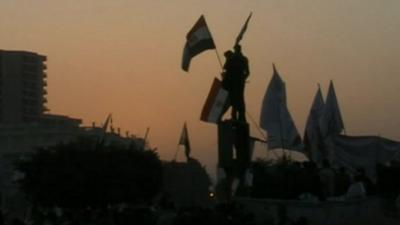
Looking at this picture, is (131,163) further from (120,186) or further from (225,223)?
(225,223)

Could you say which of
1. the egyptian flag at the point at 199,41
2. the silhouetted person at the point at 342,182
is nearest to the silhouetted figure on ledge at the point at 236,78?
the egyptian flag at the point at 199,41

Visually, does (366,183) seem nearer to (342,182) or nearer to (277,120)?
(342,182)

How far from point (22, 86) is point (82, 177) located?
13361 cm

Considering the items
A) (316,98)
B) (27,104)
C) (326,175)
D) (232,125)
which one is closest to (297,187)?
(326,175)

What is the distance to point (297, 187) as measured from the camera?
84.7 feet

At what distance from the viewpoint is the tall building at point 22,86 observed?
516ft

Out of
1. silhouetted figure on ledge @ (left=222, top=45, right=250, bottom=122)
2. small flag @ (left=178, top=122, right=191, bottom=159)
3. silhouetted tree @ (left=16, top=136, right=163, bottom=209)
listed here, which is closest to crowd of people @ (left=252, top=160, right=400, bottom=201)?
silhouetted figure on ledge @ (left=222, top=45, right=250, bottom=122)

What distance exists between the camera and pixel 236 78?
92.9ft

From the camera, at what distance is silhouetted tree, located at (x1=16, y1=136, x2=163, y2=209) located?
34.5 meters

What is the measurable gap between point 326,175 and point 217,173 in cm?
346

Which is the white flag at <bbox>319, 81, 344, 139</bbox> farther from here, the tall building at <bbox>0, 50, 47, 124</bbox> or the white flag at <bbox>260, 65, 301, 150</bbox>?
the tall building at <bbox>0, 50, 47, 124</bbox>

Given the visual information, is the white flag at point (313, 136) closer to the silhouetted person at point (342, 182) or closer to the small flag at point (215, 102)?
the silhouetted person at point (342, 182)

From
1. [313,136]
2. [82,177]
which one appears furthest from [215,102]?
[82,177]

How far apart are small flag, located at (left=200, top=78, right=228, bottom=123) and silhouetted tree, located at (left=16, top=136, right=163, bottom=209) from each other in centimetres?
732
